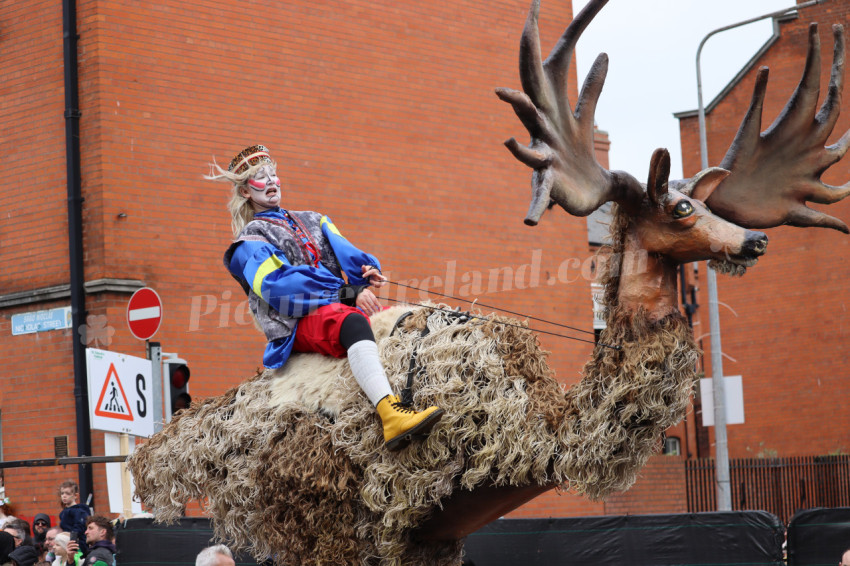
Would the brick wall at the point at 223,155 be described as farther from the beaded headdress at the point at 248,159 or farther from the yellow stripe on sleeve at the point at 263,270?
the yellow stripe on sleeve at the point at 263,270

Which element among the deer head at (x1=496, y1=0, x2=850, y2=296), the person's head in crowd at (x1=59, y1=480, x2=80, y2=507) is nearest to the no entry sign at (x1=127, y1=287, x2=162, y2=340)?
the person's head in crowd at (x1=59, y1=480, x2=80, y2=507)

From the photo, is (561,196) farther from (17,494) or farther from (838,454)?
(838,454)

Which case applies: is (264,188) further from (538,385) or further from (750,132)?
(750,132)

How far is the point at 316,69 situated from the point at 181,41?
2.18 meters

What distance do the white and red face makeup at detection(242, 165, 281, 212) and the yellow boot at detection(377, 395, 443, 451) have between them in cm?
153

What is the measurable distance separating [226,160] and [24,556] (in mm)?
6836

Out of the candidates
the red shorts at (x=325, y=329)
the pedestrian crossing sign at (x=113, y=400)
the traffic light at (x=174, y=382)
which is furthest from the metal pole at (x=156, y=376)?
the red shorts at (x=325, y=329)

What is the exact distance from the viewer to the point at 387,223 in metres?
16.8

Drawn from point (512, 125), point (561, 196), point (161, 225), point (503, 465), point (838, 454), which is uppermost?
point (512, 125)

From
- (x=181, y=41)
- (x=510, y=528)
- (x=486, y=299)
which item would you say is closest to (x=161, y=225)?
(x=181, y=41)

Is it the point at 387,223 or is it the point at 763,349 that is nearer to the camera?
the point at 387,223

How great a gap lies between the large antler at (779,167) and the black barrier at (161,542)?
19.5 ft

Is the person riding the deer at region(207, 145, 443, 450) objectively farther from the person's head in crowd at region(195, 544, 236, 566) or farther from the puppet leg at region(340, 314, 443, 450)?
the person's head in crowd at region(195, 544, 236, 566)

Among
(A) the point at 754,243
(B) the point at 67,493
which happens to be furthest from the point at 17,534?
(A) the point at 754,243
